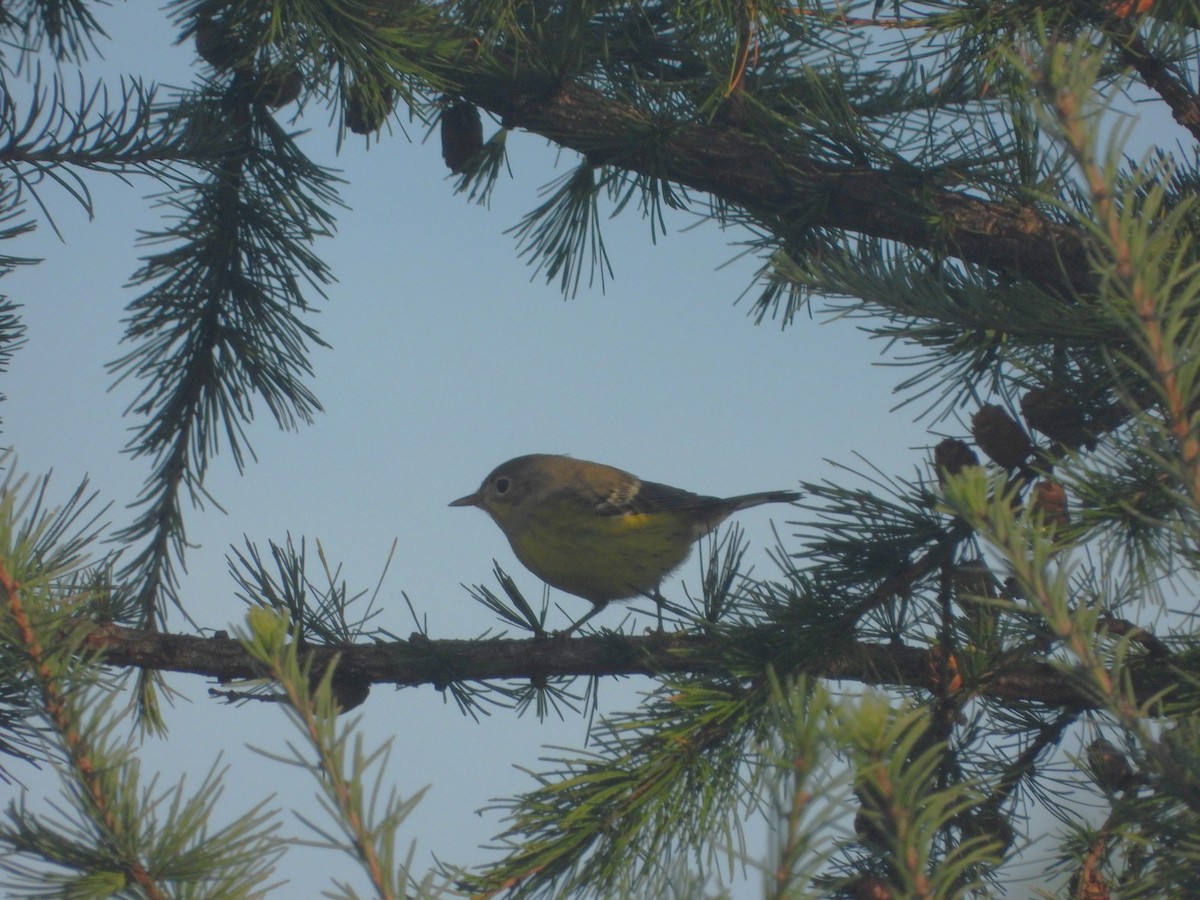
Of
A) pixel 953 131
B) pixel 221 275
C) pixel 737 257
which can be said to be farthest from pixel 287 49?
pixel 953 131

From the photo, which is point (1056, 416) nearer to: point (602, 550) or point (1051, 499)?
point (1051, 499)

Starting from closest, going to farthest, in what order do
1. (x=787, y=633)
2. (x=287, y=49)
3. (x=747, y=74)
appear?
(x=787, y=633)
(x=287, y=49)
(x=747, y=74)

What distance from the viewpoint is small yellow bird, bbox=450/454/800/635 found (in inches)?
219

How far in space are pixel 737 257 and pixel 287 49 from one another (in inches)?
53.6

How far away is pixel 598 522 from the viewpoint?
5773mm

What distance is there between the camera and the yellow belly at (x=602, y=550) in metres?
5.54

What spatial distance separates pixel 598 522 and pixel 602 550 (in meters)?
0.23

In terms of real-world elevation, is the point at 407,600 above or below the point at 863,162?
below

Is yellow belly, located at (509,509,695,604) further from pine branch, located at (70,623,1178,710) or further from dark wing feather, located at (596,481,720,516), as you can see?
pine branch, located at (70,623,1178,710)

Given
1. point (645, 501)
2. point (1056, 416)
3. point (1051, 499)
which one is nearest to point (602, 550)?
Result: point (645, 501)

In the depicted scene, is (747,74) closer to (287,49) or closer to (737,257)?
(737,257)

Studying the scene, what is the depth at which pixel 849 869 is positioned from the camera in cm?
229

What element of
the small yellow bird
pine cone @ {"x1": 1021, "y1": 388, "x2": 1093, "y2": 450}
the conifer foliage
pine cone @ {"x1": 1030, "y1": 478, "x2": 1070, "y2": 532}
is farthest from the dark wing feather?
pine cone @ {"x1": 1030, "y1": 478, "x2": 1070, "y2": 532}

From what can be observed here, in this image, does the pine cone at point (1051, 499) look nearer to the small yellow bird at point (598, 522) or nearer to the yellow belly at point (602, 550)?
the small yellow bird at point (598, 522)
